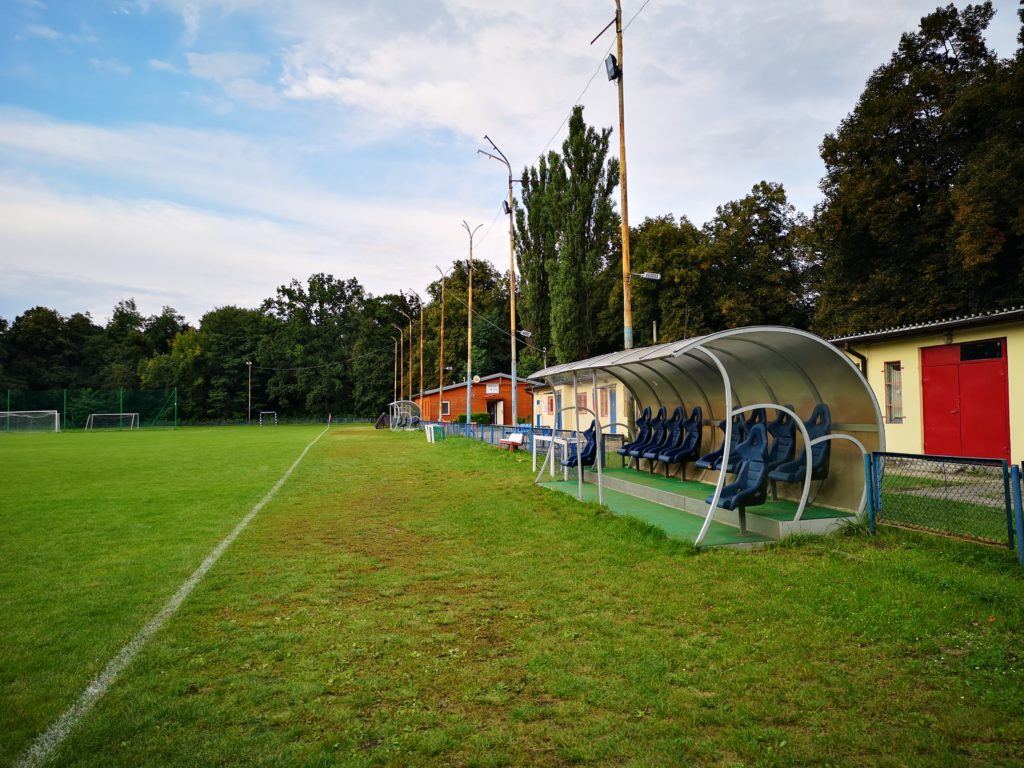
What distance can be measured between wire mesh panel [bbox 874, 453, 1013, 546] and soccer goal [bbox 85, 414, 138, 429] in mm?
61311

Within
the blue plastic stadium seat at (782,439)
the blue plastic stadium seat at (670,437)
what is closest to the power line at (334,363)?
the blue plastic stadium seat at (670,437)

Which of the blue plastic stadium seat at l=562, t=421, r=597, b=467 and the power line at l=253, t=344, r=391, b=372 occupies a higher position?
the power line at l=253, t=344, r=391, b=372

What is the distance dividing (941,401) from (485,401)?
33029mm

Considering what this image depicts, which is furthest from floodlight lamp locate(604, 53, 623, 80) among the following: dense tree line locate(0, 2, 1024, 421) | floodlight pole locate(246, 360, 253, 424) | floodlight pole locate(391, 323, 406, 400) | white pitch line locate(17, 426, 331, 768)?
floodlight pole locate(246, 360, 253, 424)

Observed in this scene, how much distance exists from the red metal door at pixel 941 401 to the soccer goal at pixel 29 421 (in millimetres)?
56760

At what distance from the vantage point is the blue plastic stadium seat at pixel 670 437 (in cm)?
1191

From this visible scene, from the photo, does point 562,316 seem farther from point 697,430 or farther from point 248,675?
point 248,675

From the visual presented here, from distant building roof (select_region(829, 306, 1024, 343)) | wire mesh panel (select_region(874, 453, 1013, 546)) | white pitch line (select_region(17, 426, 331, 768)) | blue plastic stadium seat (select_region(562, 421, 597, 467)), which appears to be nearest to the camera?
white pitch line (select_region(17, 426, 331, 768))

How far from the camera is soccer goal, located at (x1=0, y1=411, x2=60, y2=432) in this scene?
50125mm

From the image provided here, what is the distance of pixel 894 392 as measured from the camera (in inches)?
591

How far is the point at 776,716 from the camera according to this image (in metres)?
3.43

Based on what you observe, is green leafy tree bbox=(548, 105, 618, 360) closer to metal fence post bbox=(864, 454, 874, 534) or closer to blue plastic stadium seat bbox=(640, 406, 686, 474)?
blue plastic stadium seat bbox=(640, 406, 686, 474)

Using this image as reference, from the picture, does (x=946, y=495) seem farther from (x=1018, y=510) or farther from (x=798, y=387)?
(x=798, y=387)

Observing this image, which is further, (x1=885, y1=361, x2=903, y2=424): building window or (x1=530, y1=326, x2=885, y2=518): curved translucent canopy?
(x1=885, y1=361, x2=903, y2=424): building window
